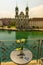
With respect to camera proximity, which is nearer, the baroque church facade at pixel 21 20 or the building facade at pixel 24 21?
the building facade at pixel 24 21

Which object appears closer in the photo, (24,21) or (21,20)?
(24,21)

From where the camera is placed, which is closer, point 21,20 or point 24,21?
point 24,21

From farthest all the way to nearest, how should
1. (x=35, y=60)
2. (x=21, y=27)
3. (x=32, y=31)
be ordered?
1. (x=21, y=27)
2. (x=32, y=31)
3. (x=35, y=60)

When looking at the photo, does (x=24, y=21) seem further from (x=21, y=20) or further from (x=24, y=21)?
(x=21, y=20)

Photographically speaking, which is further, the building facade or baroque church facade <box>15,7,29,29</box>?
baroque church facade <box>15,7,29,29</box>

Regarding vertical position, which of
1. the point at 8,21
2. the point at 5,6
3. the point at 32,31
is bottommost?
the point at 32,31

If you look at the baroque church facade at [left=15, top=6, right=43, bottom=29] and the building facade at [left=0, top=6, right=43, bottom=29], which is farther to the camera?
the baroque church facade at [left=15, top=6, right=43, bottom=29]

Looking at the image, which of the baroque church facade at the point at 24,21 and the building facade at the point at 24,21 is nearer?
the building facade at the point at 24,21

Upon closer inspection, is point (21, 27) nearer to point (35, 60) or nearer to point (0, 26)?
point (0, 26)

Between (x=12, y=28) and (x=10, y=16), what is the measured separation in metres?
2.28

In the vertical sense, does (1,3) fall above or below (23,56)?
above

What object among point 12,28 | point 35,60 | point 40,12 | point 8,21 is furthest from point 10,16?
point 35,60

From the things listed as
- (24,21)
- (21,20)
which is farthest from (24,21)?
(21,20)

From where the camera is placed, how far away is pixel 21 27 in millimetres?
19797
